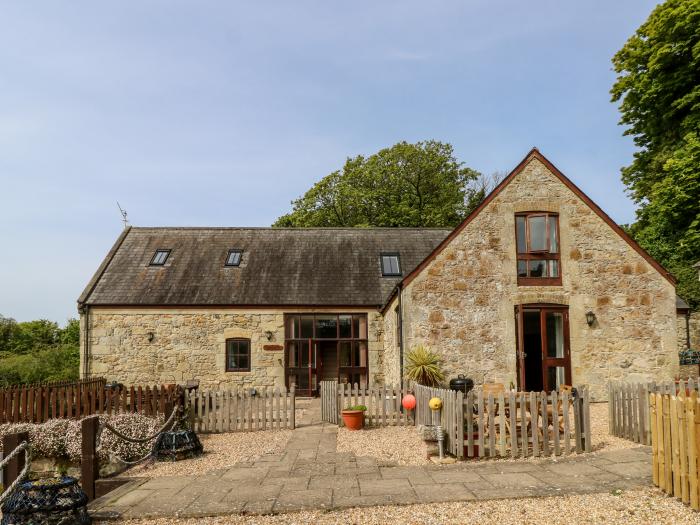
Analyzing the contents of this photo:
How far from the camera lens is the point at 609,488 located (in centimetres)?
663

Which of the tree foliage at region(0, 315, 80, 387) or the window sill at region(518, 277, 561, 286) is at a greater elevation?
the window sill at region(518, 277, 561, 286)

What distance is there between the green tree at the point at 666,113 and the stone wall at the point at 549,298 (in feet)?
23.0

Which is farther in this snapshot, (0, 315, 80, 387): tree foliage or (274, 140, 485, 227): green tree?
(274, 140, 485, 227): green tree

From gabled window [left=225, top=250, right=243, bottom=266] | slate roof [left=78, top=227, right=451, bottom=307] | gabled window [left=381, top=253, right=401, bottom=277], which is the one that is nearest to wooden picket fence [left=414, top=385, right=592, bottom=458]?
slate roof [left=78, top=227, right=451, bottom=307]

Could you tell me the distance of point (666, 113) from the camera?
2041cm

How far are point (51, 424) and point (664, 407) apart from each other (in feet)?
35.0

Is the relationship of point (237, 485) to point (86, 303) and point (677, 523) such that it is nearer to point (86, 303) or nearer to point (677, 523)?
point (677, 523)

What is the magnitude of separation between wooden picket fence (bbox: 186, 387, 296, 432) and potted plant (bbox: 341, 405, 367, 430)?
1334 mm

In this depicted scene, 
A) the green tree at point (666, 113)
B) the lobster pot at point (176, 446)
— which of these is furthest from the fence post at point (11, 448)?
the green tree at point (666, 113)

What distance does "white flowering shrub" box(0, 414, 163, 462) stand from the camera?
30.4 ft

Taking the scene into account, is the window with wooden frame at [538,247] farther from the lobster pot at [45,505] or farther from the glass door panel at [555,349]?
the lobster pot at [45,505]

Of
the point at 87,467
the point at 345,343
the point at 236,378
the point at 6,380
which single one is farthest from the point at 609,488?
the point at 6,380

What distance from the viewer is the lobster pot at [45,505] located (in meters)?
5.51

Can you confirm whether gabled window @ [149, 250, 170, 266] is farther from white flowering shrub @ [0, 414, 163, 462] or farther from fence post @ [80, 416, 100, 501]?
fence post @ [80, 416, 100, 501]
